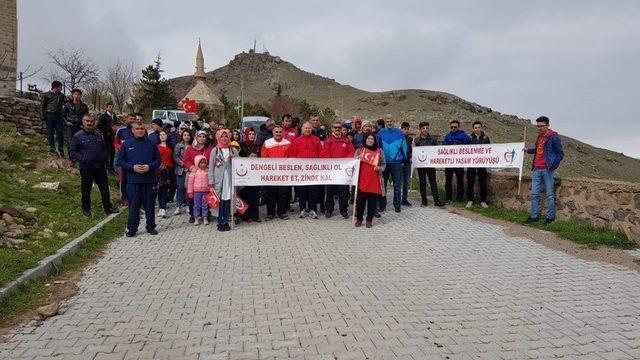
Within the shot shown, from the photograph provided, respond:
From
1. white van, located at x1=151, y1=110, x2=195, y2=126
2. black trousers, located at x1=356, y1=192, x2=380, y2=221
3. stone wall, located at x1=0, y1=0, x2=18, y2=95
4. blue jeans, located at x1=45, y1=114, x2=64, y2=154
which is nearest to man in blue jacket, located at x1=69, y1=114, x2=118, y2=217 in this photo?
blue jeans, located at x1=45, y1=114, x2=64, y2=154

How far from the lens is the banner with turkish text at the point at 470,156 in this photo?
395 inches

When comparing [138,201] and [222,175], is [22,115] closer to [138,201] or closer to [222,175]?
[138,201]

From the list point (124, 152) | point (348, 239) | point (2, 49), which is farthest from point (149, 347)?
point (2, 49)

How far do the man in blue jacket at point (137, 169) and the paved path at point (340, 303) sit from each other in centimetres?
58

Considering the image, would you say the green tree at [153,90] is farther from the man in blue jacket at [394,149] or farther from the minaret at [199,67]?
the man in blue jacket at [394,149]

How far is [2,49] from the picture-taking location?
65.5ft

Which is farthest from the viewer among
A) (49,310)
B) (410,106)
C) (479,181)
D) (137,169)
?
(410,106)

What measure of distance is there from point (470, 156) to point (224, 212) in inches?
241

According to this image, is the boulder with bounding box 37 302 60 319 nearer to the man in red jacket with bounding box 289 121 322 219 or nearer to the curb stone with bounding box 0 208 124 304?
the curb stone with bounding box 0 208 124 304

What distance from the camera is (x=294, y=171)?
9.20 m

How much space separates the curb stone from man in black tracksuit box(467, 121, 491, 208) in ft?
28.2

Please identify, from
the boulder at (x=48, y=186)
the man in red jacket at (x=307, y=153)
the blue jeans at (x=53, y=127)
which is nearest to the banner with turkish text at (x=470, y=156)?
the man in red jacket at (x=307, y=153)

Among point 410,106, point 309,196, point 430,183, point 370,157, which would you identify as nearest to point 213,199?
point 309,196

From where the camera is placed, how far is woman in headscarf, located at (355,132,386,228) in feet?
28.9
